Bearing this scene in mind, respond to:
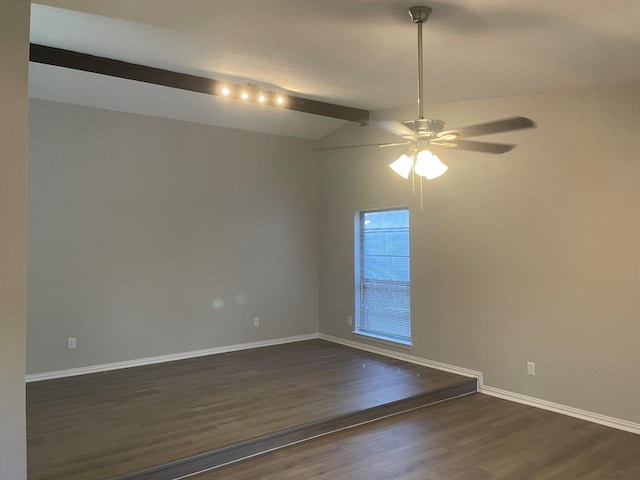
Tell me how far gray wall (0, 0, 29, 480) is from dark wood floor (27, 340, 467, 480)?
0.53 meters

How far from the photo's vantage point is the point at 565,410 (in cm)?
427

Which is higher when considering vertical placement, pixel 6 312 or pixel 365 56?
pixel 365 56

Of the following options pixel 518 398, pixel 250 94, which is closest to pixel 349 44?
pixel 250 94

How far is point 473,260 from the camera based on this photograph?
503cm

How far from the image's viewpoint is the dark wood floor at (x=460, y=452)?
10.5 feet

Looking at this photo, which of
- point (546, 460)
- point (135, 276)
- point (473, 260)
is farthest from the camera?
point (135, 276)

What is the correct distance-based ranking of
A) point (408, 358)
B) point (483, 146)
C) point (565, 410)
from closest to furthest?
point (565, 410) → point (483, 146) → point (408, 358)

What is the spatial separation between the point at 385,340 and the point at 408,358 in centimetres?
42

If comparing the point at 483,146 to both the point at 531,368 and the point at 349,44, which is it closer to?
the point at 349,44

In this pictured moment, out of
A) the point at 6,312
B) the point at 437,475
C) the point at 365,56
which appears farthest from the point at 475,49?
the point at 6,312

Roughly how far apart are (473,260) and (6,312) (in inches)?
161

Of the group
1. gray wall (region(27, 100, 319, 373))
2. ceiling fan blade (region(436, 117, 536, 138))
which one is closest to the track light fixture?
gray wall (region(27, 100, 319, 373))

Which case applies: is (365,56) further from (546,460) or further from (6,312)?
(546,460)

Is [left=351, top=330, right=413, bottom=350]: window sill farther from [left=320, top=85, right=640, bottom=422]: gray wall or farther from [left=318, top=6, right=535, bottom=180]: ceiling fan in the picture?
[left=318, top=6, right=535, bottom=180]: ceiling fan
